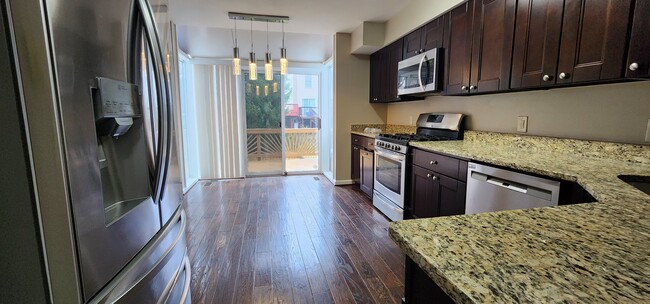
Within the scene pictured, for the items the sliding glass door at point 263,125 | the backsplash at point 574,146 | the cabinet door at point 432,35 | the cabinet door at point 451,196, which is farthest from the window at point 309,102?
the cabinet door at point 451,196

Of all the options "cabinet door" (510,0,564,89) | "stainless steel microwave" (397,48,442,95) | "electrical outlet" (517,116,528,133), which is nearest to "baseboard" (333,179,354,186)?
"stainless steel microwave" (397,48,442,95)

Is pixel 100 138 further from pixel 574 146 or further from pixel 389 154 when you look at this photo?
pixel 389 154

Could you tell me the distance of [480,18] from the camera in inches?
91.8

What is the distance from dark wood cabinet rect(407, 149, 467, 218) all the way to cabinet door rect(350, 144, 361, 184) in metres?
1.52

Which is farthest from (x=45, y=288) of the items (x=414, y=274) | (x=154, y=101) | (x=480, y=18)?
(x=480, y=18)

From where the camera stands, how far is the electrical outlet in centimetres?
225

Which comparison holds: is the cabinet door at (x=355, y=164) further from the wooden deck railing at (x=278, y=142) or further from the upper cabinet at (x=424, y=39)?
the upper cabinet at (x=424, y=39)

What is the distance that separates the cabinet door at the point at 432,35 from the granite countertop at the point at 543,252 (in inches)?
85.4

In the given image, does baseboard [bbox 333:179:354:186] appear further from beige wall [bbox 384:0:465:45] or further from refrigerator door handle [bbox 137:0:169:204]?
refrigerator door handle [bbox 137:0:169:204]

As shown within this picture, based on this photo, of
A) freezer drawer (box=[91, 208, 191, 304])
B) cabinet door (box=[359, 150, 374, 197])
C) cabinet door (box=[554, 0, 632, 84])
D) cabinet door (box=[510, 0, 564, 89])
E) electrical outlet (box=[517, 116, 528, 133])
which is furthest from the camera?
cabinet door (box=[359, 150, 374, 197])

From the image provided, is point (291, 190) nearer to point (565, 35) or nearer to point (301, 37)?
point (301, 37)

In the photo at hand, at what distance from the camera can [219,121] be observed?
16.7 feet

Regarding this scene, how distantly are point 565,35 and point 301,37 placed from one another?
3.21m

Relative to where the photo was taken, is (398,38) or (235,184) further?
A: (235,184)
